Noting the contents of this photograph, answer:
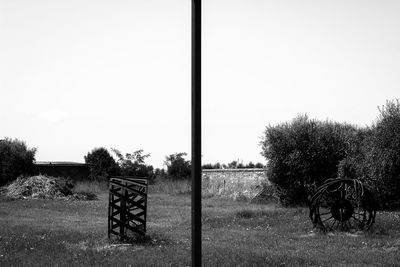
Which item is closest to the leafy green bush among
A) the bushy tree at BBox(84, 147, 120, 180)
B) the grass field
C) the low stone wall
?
the low stone wall

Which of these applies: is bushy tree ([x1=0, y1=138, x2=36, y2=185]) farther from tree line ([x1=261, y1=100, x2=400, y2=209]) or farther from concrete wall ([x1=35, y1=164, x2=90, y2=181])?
tree line ([x1=261, y1=100, x2=400, y2=209])

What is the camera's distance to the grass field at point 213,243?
11.4 meters

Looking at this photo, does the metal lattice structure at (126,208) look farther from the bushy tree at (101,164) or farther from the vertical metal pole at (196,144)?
the bushy tree at (101,164)

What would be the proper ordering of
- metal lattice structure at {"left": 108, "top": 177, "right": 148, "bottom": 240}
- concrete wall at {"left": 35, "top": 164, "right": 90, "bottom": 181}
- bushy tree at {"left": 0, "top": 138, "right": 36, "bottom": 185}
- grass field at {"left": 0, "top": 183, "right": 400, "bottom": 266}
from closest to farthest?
grass field at {"left": 0, "top": 183, "right": 400, "bottom": 266}, metal lattice structure at {"left": 108, "top": 177, "right": 148, "bottom": 240}, bushy tree at {"left": 0, "top": 138, "right": 36, "bottom": 185}, concrete wall at {"left": 35, "top": 164, "right": 90, "bottom": 181}

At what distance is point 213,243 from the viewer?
14242 millimetres

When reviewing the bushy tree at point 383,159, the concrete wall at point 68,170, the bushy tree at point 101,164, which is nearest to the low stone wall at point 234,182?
the bushy tree at point 383,159

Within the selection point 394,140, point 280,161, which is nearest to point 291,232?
point 394,140

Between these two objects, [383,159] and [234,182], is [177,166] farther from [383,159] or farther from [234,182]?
[383,159]

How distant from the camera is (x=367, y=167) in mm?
26047

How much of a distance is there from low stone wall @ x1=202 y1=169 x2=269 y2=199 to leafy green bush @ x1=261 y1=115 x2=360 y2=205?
8.26ft

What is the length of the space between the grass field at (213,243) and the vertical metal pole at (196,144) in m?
5.25

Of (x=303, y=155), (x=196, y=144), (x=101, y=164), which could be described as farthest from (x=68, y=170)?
(x=196, y=144)

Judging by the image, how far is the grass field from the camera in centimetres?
1145

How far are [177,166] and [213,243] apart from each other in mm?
36582
